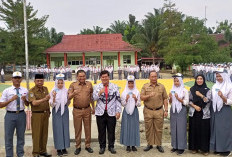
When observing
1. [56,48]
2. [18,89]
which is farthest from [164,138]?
[56,48]

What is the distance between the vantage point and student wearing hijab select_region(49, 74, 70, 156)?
16.8ft

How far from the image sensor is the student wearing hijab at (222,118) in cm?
503

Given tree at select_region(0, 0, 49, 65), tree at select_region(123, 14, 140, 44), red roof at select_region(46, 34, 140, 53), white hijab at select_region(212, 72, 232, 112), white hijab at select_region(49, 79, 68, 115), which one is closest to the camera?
white hijab at select_region(212, 72, 232, 112)

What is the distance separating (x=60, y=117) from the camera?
5.19m

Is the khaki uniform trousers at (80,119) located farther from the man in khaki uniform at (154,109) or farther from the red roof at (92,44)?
the red roof at (92,44)

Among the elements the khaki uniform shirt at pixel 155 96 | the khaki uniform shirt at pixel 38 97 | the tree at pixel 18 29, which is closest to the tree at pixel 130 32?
the tree at pixel 18 29

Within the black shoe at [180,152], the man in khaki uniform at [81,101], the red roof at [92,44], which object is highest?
the red roof at [92,44]

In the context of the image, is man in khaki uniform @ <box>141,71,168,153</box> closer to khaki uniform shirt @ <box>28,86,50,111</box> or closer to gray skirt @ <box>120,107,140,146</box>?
gray skirt @ <box>120,107,140,146</box>

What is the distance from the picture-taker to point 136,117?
5406 millimetres

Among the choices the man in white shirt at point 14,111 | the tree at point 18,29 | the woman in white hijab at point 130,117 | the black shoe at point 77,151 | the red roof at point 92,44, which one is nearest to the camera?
the man in white shirt at point 14,111

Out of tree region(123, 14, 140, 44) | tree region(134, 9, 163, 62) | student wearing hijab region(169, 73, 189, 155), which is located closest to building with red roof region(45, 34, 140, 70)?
tree region(134, 9, 163, 62)

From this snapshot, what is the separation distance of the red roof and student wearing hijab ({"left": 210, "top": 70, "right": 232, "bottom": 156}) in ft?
90.8

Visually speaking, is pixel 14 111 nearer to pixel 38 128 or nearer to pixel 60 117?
pixel 38 128

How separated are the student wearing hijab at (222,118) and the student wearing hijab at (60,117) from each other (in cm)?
308
